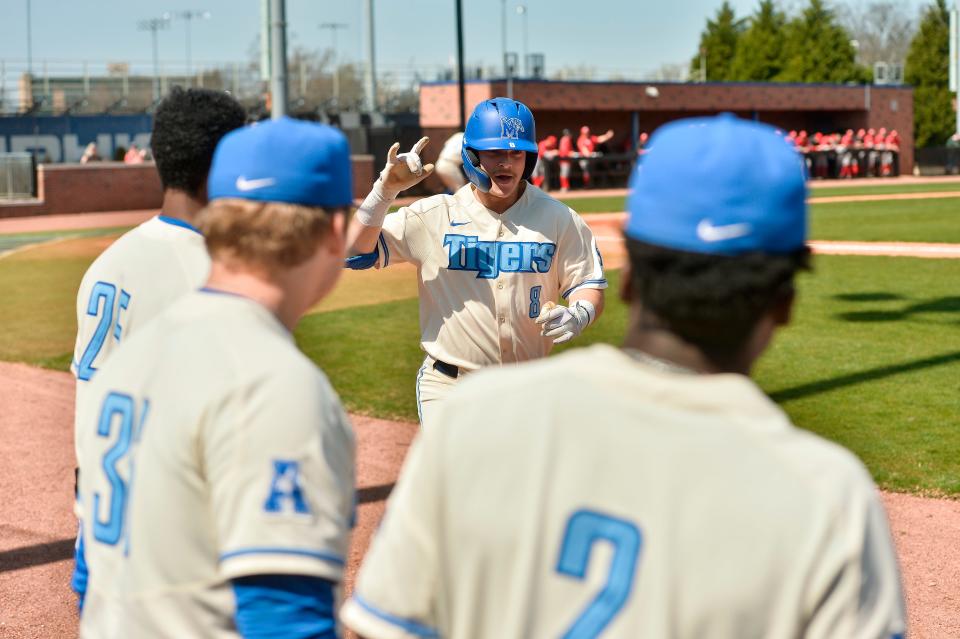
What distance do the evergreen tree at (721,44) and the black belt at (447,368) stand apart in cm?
7793

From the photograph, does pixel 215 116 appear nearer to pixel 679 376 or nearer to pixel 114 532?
pixel 114 532

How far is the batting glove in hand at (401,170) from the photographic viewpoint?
16.7 ft

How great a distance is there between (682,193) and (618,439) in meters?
0.35

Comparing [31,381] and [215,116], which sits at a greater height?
[215,116]

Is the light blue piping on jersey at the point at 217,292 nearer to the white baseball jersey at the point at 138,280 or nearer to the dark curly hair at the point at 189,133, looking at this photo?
the white baseball jersey at the point at 138,280

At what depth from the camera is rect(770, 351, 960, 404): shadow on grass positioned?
32.6 ft

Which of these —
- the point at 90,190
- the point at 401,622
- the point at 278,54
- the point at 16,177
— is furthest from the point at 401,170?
the point at 16,177

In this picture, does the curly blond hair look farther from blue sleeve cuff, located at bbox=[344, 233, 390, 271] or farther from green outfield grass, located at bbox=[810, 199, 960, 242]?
green outfield grass, located at bbox=[810, 199, 960, 242]

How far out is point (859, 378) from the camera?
413 inches

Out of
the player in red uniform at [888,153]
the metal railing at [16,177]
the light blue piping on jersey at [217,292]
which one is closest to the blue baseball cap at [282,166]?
the light blue piping on jersey at [217,292]

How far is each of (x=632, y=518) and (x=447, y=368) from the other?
377 cm

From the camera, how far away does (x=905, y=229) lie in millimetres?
24969

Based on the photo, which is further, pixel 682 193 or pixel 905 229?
pixel 905 229

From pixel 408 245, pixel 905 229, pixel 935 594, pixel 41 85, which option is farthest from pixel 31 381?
pixel 41 85
